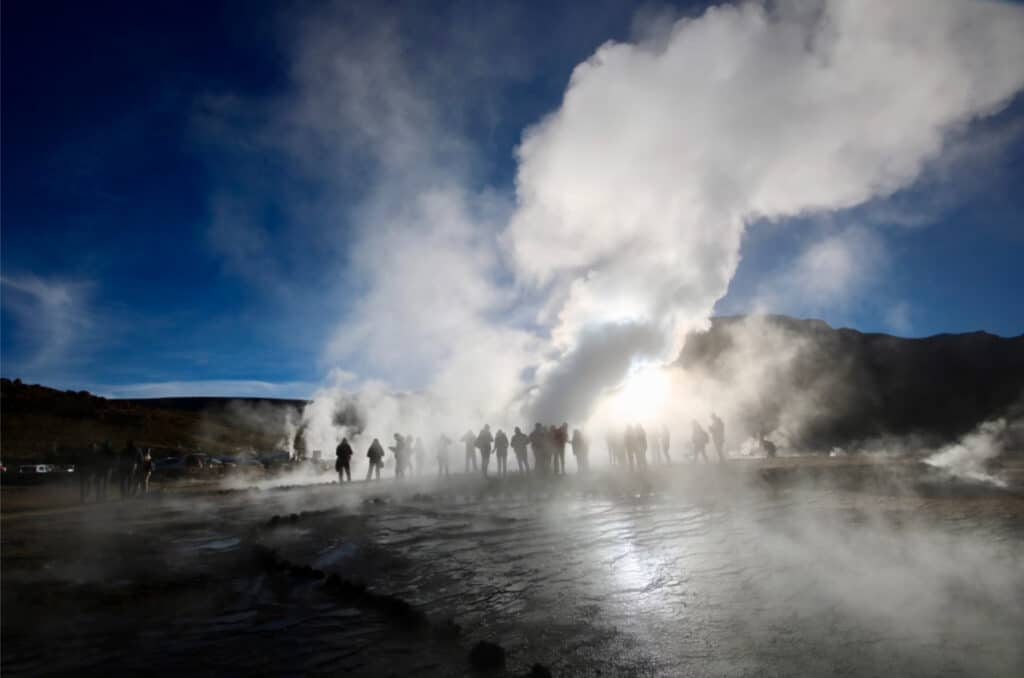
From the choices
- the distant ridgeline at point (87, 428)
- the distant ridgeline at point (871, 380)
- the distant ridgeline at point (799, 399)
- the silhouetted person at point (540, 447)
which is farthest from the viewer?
the distant ridgeline at point (871, 380)

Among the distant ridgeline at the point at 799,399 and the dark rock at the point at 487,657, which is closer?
the dark rock at the point at 487,657

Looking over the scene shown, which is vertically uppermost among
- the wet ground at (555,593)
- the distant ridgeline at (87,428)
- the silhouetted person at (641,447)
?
the distant ridgeline at (87,428)

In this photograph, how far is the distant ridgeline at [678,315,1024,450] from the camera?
57.9m

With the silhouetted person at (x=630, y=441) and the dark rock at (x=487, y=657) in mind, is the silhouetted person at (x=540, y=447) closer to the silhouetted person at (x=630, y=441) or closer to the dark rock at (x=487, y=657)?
the silhouetted person at (x=630, y=441)

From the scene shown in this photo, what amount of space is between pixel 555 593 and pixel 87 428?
4861 cm

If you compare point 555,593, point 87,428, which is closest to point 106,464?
point 555,593

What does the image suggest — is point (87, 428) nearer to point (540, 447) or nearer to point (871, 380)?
point (540, 447)

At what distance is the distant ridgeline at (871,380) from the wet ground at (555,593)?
44.8 metres

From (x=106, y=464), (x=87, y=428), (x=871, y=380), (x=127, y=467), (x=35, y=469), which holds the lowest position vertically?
(x=35, y=469)

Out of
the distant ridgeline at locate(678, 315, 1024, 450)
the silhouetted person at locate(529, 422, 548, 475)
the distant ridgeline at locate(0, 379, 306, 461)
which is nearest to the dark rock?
the silhouetted person at locate(529, 422, 548, 475)

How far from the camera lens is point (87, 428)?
132 ft

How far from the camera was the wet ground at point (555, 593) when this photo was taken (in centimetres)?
326

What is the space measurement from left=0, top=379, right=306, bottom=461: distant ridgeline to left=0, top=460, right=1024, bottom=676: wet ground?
2959 cm

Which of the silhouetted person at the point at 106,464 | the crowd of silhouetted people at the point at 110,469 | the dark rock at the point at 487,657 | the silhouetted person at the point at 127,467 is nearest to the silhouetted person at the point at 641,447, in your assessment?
the dark rock at the point at 487,657
